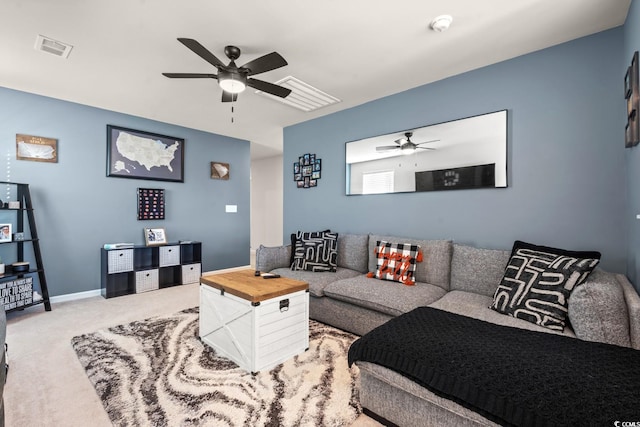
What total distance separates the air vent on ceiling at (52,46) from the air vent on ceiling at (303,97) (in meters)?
1.67

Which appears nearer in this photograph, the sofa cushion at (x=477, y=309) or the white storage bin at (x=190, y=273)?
the sofa cushion at (x=477, y=309)

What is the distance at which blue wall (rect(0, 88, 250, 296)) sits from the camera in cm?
336

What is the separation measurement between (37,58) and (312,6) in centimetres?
259

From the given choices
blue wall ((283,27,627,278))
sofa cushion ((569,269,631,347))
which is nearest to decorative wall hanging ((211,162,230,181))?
blue wall ((283,27,627,278))

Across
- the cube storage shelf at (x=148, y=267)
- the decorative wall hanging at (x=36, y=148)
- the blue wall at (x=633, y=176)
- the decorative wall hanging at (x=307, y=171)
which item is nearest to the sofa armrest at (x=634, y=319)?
the blue wall at (x=633, y=176)

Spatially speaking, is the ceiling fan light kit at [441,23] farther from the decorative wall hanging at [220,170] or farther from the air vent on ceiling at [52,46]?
the decorative wall hanging at [220,170]

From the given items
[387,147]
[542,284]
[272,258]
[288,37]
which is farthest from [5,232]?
[542,284]

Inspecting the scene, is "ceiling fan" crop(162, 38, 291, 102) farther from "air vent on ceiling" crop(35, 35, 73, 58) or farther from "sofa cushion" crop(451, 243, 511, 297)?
"sofa cushion" crop(451, 243, 511, 297)

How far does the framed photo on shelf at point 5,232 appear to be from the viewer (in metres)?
3.03

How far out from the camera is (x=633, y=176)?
6.07ft

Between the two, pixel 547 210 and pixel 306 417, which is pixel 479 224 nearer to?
pixel 547 210

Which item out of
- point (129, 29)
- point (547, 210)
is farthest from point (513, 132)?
point (129, 29)

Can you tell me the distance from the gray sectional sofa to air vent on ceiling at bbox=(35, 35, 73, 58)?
2494 mm

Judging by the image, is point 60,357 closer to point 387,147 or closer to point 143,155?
point 143,155
